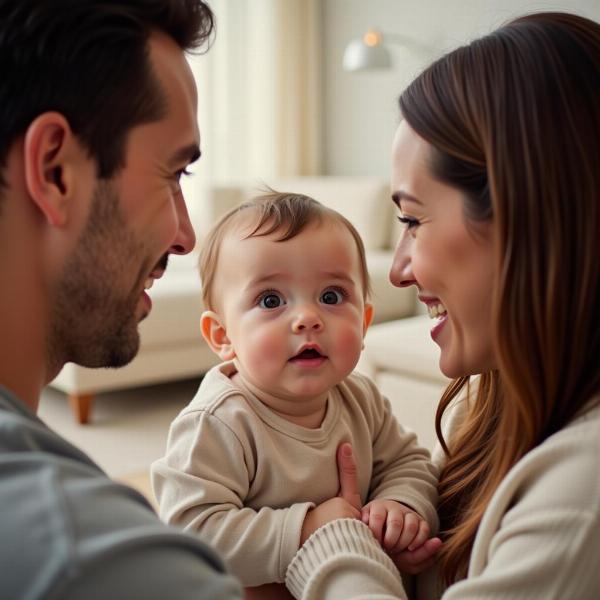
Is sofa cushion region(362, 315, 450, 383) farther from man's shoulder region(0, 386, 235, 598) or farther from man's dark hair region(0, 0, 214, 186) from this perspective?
man's shoulder region(0, 386, 235, 598)

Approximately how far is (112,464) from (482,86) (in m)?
2.87

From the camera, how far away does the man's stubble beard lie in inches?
38.2

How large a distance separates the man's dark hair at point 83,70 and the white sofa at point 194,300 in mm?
2350

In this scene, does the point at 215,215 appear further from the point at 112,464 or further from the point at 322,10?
the point at 112,464

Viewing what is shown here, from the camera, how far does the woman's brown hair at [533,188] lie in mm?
948

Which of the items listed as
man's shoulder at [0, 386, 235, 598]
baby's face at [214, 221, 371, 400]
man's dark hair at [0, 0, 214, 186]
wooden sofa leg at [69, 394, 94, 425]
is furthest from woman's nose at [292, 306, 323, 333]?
wooden sofa leg at [69, 394, 94, 425]

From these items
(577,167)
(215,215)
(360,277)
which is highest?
(577,167)

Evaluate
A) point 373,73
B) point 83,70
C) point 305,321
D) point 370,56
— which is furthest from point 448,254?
point 373,73

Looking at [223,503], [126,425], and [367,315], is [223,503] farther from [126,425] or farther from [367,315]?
[126,425]

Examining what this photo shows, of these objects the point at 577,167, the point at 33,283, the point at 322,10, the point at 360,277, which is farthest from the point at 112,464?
the point at 322,10

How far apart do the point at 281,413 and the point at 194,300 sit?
303 cm

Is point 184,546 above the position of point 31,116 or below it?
below

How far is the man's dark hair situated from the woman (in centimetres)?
37

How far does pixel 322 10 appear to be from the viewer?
21.5 feet
